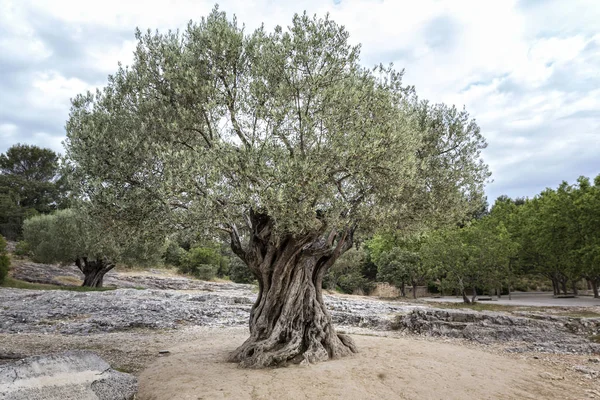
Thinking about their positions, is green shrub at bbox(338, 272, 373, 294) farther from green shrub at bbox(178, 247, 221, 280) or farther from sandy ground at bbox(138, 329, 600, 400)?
sandy ground at bbox(138, 329, 600, 400)

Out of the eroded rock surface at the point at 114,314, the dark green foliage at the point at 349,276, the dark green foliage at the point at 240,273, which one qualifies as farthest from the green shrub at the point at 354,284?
the eroded rock surface at the point at 114,314

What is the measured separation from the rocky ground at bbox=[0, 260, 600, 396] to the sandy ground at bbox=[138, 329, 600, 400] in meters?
1.43

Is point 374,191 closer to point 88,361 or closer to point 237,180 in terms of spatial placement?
point 237,180

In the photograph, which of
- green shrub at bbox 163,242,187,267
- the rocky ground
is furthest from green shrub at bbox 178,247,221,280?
the rocky ground

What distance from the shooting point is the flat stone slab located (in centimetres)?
784

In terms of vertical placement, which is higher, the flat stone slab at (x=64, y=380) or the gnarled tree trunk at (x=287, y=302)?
the gnarled tree trunk at (x=287, y=302)

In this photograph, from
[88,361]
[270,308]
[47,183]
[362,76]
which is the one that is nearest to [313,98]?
[362,76]

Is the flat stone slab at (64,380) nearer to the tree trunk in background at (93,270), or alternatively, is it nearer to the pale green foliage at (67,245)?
the pale green foliage at (67,245)

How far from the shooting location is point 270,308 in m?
13.9

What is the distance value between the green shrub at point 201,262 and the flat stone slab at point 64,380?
56.5m

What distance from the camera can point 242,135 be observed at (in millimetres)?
12148

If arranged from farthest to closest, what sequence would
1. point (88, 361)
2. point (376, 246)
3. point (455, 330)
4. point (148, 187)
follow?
point (376, 246)
point (455, 330)
point (148, 187)
point (88, 361)

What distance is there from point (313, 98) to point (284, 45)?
195cm

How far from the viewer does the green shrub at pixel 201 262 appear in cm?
6505
